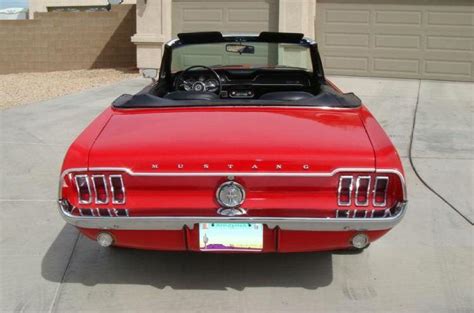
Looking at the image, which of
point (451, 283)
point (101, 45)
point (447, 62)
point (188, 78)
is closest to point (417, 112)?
point (447, 62)

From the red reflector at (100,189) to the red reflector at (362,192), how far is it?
131 cm

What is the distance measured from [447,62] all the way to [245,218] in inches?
444

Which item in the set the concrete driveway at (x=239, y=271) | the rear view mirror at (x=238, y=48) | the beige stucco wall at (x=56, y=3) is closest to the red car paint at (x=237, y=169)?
the concrete driveway at (x=239, y=271)

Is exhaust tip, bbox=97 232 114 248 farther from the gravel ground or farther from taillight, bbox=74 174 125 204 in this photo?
the gravel ground

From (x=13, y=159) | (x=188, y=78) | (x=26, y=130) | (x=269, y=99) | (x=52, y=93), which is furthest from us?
(x=52, y=93)

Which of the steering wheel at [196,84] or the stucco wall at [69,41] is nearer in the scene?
the steering wheel at [196,84]

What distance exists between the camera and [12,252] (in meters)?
4.10

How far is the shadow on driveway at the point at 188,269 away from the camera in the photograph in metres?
3.64

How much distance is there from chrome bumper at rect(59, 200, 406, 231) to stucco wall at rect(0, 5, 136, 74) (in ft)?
45.1

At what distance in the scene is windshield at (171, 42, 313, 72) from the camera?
5.10 meters

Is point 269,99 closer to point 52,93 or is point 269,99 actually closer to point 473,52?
point 52,93

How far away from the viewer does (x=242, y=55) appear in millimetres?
9219

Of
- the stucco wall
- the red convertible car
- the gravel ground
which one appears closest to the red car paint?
the red convertible car

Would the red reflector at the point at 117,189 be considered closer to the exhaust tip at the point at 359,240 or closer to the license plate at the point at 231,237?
the license plate at the point at 231,237
